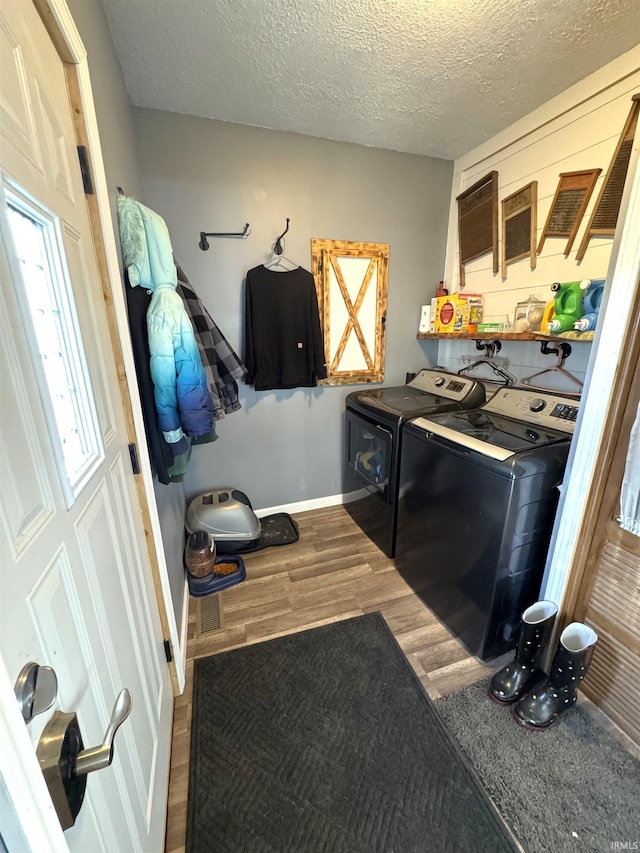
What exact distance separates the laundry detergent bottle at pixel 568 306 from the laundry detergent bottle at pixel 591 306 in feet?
0.08

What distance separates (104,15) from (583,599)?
9.26ft

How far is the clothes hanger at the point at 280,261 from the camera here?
2.21 meters

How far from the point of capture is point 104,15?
4.20 feet

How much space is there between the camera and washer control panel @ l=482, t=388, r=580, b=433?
5.20ft

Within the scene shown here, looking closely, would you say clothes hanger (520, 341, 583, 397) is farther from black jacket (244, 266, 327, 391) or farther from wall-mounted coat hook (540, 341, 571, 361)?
black jacket (244, 266, 327, 391)

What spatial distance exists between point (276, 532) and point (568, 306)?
85.2 inches

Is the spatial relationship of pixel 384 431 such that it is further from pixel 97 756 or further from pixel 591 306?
pixel 97 756

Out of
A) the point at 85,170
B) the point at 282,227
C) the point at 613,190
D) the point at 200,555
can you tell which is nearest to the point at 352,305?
the point at 282,227

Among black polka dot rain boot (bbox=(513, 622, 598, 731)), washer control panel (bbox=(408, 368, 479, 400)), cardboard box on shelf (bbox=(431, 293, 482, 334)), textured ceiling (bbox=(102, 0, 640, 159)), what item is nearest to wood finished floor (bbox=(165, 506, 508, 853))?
black polka dot rain boot (bbox=(513, 622, 598, 731))

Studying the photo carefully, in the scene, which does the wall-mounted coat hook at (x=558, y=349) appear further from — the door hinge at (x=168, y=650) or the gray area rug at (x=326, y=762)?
the door hinge at (x=168, y=650)

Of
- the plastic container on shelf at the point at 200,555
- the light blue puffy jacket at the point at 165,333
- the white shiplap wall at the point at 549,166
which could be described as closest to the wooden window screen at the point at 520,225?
the white shiplap wall at the point at 549,166

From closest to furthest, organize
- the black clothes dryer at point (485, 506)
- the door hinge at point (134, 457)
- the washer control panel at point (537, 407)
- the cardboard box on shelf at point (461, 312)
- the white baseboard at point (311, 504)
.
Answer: the door hinge at point (134, 457)
the black clothes dryer at point (485, 506)
the washer control panel at point (537, 407)
the cardboard box on shelf at point (461, 312)
the white baseboard at point (311, 504)

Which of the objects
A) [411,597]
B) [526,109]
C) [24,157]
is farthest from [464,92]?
[411,597]

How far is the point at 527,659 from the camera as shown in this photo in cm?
137
